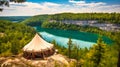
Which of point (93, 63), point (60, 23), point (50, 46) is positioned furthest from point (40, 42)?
point (60, 23)

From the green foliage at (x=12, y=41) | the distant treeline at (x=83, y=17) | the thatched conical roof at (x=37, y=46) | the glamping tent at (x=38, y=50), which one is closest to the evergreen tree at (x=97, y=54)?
the glamping tent at (x=38, y=50)

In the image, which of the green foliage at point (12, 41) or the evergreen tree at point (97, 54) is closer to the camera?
the evergreen tree at point (97, 54)

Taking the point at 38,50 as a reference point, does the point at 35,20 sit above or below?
below

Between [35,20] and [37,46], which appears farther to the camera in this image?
[35,20]

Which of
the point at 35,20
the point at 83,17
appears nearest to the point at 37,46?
the point at 83,17

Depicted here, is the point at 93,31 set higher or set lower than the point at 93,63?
lower

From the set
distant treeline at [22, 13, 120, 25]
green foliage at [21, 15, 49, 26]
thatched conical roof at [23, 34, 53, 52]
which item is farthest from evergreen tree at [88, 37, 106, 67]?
green foliage at [21, 15, 49, 26]

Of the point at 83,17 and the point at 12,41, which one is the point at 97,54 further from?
the point at 83,17

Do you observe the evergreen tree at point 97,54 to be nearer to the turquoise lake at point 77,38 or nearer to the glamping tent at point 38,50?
the glamping tent at point 38,50

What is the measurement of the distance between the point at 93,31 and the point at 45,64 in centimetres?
10685

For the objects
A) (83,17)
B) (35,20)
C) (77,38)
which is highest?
(77,38)

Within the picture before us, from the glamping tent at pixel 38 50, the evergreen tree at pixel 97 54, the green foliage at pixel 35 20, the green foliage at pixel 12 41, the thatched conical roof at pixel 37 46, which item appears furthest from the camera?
the green foliage at pixel 35 20

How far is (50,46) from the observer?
Result: 98.8 feet

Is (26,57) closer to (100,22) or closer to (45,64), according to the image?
(45,64)
